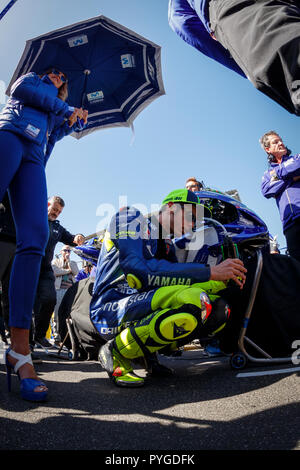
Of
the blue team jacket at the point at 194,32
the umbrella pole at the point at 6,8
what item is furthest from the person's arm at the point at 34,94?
the blue team jacket at the point at 194,32

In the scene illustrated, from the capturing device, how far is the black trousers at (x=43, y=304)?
3.60m

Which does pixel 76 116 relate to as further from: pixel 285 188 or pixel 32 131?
pixel 285 188

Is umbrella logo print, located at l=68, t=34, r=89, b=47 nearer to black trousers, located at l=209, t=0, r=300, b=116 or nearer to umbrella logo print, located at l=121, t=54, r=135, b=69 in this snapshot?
umbrella logo print, located at l=121, t=54, r=135, b=69

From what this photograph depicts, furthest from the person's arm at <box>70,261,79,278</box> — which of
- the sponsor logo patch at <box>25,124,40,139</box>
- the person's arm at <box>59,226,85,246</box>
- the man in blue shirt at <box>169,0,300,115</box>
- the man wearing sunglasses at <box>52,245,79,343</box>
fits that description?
the man in blue shirt at <box>169,0,300,115</box>

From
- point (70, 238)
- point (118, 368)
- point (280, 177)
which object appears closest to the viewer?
point (118, 368)

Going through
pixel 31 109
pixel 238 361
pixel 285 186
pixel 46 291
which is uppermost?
pixel 31 109

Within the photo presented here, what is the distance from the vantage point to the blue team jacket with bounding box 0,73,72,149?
1840mm

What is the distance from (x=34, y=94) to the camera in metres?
1.90

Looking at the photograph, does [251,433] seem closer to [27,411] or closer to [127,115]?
[27,411]

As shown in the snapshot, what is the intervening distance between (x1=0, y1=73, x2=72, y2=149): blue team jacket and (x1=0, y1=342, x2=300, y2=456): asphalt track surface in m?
1.43

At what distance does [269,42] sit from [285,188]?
2.60 metres

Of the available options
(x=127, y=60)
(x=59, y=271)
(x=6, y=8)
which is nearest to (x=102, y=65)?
(x=127, y=60)
